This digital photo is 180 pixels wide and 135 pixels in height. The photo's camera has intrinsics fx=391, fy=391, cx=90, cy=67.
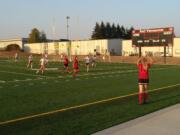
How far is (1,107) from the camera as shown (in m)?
11.4

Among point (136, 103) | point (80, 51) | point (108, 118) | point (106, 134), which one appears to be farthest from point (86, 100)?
point (80, 51)

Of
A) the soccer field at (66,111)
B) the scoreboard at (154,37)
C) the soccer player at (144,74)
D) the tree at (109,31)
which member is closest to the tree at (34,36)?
the tree at (109,31)

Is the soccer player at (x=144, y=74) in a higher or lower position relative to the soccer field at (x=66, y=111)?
higher

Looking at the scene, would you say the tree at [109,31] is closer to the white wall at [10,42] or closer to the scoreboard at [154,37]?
the white wall at [10,42]

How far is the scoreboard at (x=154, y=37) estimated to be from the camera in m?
50.2

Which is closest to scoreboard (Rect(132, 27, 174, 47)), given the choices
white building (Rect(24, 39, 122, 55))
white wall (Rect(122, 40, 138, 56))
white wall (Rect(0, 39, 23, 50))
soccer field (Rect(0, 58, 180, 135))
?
white wall (Rect(122, 40, 138, 56))

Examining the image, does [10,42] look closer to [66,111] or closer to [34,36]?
[34,36]

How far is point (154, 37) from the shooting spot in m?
51.5

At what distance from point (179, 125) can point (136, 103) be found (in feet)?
12.6

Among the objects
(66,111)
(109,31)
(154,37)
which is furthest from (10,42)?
(66,111)

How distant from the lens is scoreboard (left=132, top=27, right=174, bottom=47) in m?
50.2

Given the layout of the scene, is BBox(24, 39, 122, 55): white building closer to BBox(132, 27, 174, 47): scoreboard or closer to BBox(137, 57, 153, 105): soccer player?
BBox(132, 27, 174, 47): scoreboard

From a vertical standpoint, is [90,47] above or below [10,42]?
below

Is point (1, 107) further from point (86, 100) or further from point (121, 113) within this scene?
point (121, 113)
